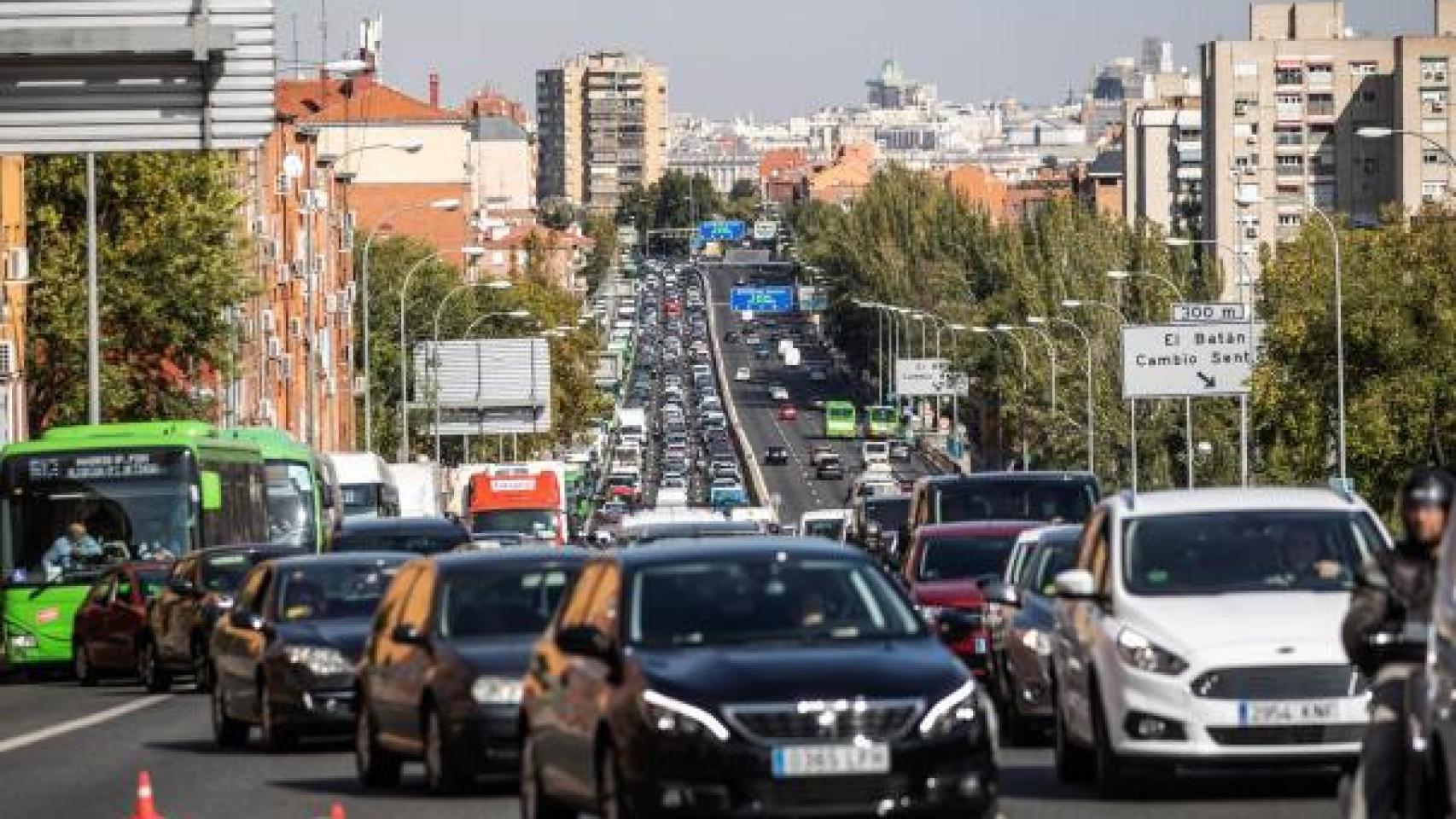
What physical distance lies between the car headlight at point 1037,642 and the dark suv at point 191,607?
41.4ft

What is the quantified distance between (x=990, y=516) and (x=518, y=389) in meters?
68.9

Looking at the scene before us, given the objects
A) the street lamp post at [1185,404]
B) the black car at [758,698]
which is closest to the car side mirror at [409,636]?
the black car at [758,698]

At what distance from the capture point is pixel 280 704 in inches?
1008

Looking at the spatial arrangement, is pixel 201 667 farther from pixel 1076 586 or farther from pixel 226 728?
pixel 1076 586

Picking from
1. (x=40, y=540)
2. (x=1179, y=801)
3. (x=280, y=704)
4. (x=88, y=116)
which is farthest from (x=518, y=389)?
(x=1179, y=801)

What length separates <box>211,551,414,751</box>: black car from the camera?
25.4 m

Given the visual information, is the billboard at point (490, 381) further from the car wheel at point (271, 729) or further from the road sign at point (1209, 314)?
the car wheel at point (271, 729)

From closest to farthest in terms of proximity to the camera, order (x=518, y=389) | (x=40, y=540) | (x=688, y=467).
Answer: (x=40, y=540)
(x=518, y=389)
(x=688, y=467)

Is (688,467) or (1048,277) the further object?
(688,467)

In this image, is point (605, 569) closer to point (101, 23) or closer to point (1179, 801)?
point (1179, 801)

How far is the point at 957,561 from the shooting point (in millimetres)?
31281

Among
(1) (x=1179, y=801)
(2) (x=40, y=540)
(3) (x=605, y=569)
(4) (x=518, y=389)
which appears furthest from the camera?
(4) (x=518, y=389)

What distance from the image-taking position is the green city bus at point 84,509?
41.9 meters

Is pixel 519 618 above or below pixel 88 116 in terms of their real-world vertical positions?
below
